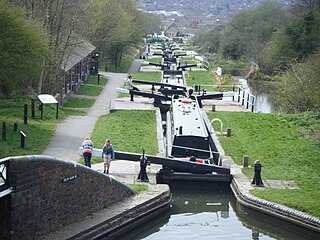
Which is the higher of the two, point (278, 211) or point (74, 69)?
point (74, 69)

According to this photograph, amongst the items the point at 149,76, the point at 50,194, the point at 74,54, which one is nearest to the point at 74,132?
the point at 50,194

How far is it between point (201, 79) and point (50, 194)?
152 ft

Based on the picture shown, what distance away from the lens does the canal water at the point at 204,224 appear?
63.5 ft

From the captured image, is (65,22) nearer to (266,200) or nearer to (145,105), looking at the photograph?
(145,105)

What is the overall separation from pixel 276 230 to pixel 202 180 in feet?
13.9

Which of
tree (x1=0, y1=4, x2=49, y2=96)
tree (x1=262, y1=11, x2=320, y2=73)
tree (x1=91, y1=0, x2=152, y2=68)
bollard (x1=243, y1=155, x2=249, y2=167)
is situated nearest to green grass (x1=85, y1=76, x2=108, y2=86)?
tree (x1=91, y1=0, x2=152, y2=68)

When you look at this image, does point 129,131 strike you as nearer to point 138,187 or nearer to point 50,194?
point 138,187

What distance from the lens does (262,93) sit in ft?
197

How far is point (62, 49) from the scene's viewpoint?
40094mm

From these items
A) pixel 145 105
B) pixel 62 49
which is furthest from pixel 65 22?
pixel 145 105

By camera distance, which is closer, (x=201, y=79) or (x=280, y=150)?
(x=280, y=150)

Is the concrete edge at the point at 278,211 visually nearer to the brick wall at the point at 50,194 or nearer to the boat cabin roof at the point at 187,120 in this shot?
the boat cabin roof at the point at 187,120

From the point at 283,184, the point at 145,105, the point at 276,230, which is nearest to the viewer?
the point at 276,230

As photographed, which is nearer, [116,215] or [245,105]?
[116,215]
